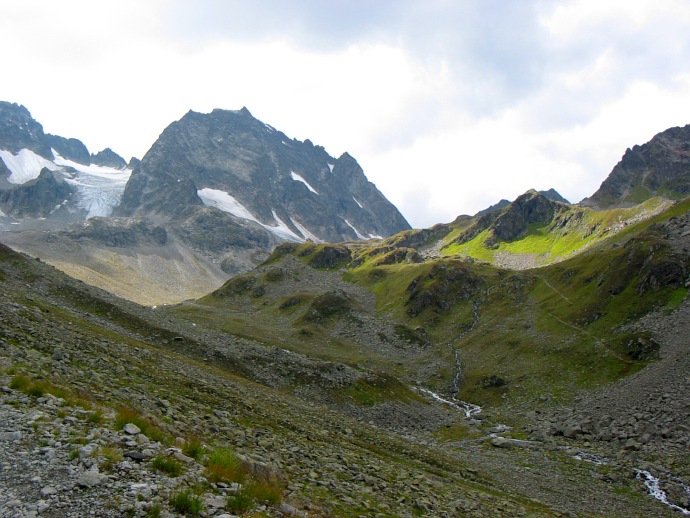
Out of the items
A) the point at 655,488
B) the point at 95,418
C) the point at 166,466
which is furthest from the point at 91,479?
the point at 655,488

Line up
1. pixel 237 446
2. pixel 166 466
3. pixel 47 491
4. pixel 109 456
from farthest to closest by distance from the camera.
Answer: pixel 237 446 < pixel 166 466 < pixel 109 456 < pixel 47 491

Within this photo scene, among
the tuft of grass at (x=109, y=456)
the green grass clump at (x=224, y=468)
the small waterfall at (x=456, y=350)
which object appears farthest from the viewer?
the small waterfall at (x=456, y=350)

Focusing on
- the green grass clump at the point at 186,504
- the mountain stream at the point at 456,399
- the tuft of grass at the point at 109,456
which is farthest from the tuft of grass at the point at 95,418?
the mountain stream at the point at 456,399

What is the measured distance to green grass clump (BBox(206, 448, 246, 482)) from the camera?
47.1 feet

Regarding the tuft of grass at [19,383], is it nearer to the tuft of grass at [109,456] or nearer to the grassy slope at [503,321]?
the tuft of grass at [109,456]

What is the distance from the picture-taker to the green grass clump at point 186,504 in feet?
38.2

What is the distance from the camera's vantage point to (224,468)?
15211mm

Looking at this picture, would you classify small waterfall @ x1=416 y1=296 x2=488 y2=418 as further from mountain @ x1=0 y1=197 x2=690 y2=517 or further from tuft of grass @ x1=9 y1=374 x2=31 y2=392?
tuft of grass @ x1=9 y1=374 x2=31 y2=392

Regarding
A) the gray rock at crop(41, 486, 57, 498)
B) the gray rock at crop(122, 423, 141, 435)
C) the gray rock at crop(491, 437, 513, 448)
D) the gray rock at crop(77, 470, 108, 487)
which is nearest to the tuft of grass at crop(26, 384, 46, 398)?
the gray rock at crop(122, 423, 141, 435)

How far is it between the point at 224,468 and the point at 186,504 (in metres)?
3.48

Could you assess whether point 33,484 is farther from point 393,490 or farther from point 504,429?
point 504,429

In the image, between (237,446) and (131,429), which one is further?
(237,446)

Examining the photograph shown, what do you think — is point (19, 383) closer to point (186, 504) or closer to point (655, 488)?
point (186, 504)

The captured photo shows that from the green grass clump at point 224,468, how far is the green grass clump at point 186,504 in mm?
2138
